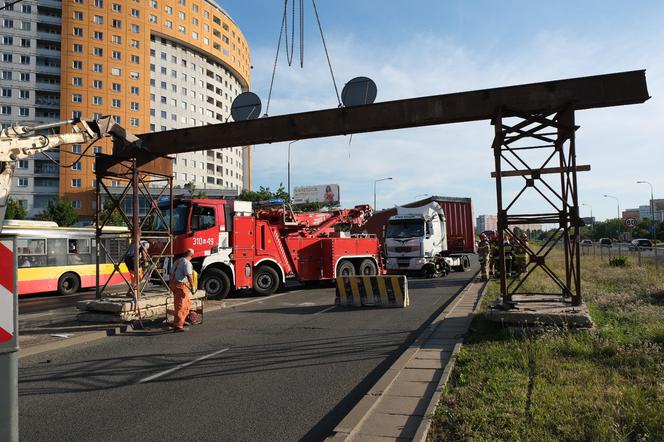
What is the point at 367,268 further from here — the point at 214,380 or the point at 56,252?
the point at 214,380

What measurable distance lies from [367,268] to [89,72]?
69.8 meters

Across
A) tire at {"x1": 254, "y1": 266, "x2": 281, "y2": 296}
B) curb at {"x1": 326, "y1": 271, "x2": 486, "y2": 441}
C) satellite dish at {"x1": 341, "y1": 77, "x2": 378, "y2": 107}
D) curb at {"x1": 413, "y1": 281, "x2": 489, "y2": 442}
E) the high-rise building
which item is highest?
the high-rise building

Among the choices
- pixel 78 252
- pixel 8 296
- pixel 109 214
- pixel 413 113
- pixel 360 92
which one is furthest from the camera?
pixel 78 252

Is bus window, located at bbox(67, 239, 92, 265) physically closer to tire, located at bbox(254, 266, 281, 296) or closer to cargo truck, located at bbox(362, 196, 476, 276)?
tire, located at bbox(254, 266, 281, 296)

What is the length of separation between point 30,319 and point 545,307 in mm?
11820

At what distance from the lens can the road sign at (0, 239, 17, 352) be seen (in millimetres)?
3041

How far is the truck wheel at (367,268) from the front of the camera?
20.1 meters

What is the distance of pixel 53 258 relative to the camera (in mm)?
Answer: 18344

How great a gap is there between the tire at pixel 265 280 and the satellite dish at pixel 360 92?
298 inches

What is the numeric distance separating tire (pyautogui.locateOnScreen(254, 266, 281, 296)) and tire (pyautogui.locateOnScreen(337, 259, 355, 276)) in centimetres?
318

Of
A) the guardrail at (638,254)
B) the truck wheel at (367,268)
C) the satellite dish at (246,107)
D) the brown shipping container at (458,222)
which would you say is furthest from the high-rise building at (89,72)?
the satellite dish at (246,107)

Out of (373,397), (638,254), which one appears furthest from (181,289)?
(638,254)

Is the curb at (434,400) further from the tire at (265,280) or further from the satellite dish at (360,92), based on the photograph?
the tire at (265,280)

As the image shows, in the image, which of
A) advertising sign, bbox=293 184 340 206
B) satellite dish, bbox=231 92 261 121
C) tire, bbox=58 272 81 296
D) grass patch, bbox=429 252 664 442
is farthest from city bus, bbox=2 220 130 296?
advertising sign, bbox=293 184 340 206
